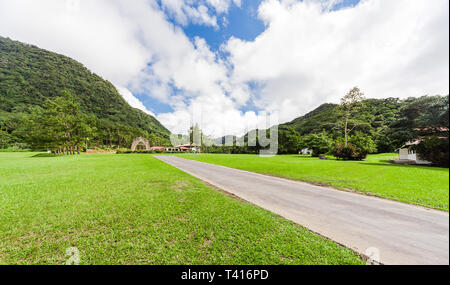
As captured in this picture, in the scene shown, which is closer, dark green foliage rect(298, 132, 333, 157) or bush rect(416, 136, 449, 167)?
bush rect(416, 136, 449, 167)

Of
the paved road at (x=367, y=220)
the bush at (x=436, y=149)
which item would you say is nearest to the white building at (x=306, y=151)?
the paved road at (x=367, y=220)

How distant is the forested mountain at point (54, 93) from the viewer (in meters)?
65.2

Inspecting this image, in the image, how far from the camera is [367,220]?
3.99 meters

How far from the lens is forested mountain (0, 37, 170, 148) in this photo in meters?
65.2

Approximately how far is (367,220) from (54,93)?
13957 cm

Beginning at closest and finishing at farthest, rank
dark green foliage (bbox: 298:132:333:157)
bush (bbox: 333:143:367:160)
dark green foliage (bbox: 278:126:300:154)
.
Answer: bush (bbox: 333:143:367:160)
dark green foliage (bbox: 298:132:333:157)
dark green foliage (bbox: 278:126:300:154)

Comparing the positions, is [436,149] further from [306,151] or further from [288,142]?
[288,142]

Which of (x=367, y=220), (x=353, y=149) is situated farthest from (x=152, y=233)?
(x=353, y=149)

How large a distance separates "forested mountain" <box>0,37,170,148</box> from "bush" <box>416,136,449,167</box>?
195 ft

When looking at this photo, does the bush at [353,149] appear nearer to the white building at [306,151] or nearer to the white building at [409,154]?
the white building at [409,154]

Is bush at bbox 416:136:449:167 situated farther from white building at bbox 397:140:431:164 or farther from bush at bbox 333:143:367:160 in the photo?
bush at bbox 333:143:367:160

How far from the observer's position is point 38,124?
1303 inches

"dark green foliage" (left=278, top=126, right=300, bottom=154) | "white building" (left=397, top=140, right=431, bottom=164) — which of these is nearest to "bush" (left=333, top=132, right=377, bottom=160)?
"white building" (left=397, top=140, right=431, bottom=164)

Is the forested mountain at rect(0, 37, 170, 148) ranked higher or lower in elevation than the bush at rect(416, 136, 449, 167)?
higher
